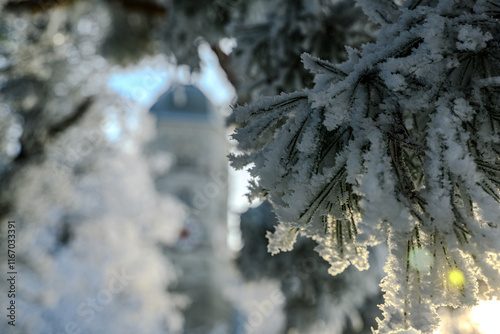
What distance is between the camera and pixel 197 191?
30.0 metres

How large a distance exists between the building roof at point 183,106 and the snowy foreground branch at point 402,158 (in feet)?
98.4

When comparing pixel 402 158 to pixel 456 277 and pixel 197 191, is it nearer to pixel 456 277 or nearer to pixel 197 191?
pixel 456 277

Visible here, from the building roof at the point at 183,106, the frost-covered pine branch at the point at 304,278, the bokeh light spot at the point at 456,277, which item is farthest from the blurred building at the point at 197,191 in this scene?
the bokeh light spot at the point at 456,277

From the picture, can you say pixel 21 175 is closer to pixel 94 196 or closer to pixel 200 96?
pixel 94 196

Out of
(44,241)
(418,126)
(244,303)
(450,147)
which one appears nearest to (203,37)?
(418,126)

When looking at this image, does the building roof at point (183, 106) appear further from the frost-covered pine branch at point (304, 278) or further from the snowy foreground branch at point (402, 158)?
the snowy foreground branch at point (402, 158)

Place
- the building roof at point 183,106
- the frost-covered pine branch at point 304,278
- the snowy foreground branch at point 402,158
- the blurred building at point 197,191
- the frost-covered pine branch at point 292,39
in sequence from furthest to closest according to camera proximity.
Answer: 1. the building roof at point 183,106
2. the blurred building at point 197,191
3. the frost-covered pine branch at point 304,278
4. the frost-covered pine branch at point 292,39
5. the snowy foreground branch at point 402,158

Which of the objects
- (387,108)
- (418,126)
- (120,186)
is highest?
(120,186)

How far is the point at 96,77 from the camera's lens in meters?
7.21

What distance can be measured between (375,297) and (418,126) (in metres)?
6.48

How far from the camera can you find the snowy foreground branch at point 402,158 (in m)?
1.01

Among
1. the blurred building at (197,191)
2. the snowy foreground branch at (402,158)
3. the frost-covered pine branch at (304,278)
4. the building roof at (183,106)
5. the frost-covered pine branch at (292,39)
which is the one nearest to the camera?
the snowy foreground branch at (402,158)

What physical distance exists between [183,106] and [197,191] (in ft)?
21.6

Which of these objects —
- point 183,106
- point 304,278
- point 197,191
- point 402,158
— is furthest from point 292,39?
point 183,106
